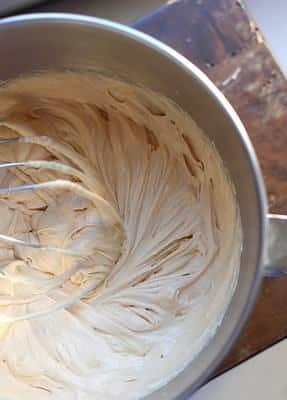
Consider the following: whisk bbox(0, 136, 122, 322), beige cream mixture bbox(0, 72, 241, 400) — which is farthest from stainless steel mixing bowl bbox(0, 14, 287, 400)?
whisk bbox(0, 136, 122, 322)

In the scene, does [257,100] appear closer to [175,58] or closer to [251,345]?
[175,58]

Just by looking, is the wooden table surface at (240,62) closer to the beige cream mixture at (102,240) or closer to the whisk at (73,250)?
the beige cream mixture at (102,240)

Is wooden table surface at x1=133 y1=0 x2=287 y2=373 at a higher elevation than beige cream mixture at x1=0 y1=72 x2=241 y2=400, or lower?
higher

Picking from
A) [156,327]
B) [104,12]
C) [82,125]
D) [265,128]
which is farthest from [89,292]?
[104,12]

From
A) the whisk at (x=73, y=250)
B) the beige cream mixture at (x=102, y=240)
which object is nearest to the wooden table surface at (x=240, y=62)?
the beige cream mixture at (x=102, y=240)

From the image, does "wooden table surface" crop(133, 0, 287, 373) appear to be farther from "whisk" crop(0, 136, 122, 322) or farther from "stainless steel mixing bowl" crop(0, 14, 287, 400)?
"whisk" crop(0, 136, 122, 322)

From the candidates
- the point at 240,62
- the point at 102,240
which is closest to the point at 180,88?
the point at 240,62
